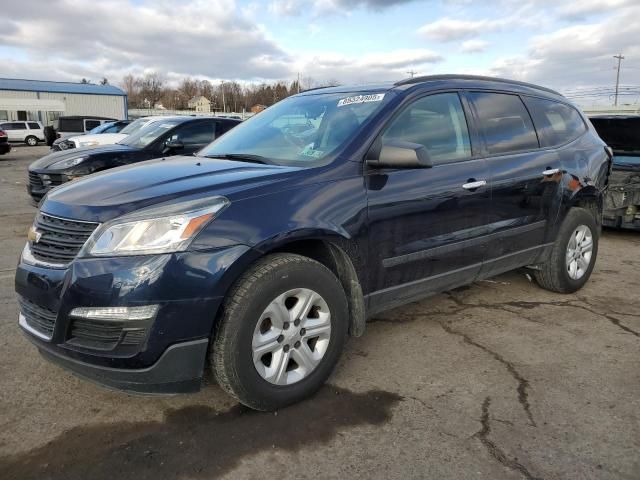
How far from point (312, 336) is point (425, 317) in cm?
165

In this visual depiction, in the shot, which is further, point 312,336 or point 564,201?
point 564,201

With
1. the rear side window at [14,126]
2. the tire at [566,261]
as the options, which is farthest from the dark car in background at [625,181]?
the rear side window at [14,126]

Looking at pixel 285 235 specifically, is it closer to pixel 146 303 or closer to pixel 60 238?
pixel 146 303

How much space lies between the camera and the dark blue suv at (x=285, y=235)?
2438mm

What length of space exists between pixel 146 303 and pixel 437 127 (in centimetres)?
229

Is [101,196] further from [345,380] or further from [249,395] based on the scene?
[345,380]

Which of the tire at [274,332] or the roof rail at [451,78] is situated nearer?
the tire at [274,332]

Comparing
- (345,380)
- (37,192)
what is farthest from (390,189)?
(37,192)

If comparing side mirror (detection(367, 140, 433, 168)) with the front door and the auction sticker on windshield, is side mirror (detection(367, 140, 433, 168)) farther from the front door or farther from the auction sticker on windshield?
the auction sticker on windshield

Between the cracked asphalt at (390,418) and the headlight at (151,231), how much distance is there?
0.96m

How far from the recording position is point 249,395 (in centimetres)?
266

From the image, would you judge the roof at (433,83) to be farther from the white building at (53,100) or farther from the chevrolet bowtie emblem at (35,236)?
the white building at (53,100)

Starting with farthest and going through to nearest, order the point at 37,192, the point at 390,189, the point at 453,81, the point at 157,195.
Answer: the point at 37,192, the point at 453,81, the point at 390,189, the point at 157,195

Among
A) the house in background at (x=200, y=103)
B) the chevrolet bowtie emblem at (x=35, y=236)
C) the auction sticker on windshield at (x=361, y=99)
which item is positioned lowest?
the chevrolet bowtie emblem at (x=35, y=236)
